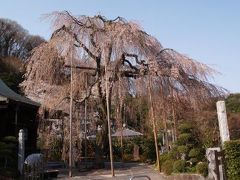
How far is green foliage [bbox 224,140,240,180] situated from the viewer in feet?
36.3

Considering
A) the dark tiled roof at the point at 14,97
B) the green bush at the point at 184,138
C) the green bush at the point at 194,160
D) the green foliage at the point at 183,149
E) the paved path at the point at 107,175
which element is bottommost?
the paved path at the point at 107,175

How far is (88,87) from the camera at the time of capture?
19766mm

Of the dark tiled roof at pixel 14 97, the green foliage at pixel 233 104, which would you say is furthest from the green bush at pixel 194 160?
the green foliage at pixel 233 104

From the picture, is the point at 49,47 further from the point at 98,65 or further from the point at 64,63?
the point at 98,65

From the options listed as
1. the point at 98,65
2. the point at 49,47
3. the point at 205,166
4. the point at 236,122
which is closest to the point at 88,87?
the point at 98,65

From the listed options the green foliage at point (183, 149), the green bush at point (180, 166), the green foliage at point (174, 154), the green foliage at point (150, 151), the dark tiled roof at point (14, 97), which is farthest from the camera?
the green foliage at point (150, 151)

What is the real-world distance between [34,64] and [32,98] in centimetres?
390

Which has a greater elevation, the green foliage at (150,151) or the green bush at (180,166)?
the green foliage at (150,151)

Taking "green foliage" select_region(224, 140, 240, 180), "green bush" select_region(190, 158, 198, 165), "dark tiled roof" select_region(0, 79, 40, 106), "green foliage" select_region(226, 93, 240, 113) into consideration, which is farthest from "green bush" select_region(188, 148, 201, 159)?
"green foliage" select_region(226, 93, 240, 113)

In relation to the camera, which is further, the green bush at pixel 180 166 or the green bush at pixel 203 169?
the green bush at pixel 180 166

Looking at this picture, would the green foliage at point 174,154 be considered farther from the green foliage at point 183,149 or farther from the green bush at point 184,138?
the green foliage at point 183,149

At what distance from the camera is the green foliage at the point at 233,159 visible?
36.3 feet

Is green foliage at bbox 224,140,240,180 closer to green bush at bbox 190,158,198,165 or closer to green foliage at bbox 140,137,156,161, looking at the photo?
green bush at bbox 190,158,198,165

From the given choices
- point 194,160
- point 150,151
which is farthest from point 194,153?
point 150,151
